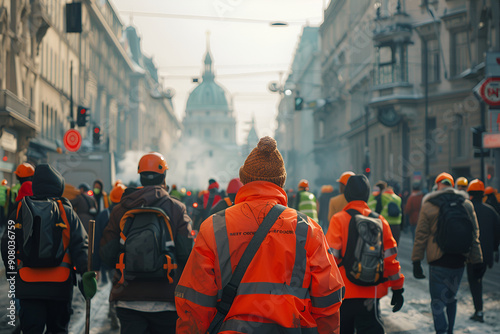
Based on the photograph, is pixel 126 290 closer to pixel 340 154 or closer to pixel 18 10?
pixel 18 10

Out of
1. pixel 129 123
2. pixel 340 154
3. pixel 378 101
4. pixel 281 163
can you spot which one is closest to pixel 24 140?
pixel 378 101

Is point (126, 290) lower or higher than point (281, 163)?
lower

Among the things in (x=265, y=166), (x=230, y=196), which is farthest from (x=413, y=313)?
(x=265, y=166)

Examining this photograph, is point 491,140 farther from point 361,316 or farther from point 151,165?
point 151,165

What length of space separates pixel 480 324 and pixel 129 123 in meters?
70.6

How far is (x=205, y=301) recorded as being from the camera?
3.19 metres

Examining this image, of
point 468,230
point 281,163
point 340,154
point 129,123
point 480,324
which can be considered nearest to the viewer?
point 281,163

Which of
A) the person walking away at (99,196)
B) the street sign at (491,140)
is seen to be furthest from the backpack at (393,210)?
the street sign at (491,140)

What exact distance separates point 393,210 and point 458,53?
77.0ft

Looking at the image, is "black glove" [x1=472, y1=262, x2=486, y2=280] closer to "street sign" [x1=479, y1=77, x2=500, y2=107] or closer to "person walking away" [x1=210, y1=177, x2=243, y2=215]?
"person walking away" [x1=210, y1=177, x2=243, y2=215]

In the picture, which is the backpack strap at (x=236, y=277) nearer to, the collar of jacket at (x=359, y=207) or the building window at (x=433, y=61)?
the collar of jacket at (x=359, y=207)

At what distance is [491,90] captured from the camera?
16.9 meters

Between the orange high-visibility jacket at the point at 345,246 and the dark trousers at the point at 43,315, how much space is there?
2.23m

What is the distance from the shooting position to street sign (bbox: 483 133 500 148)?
17969 millimetres
